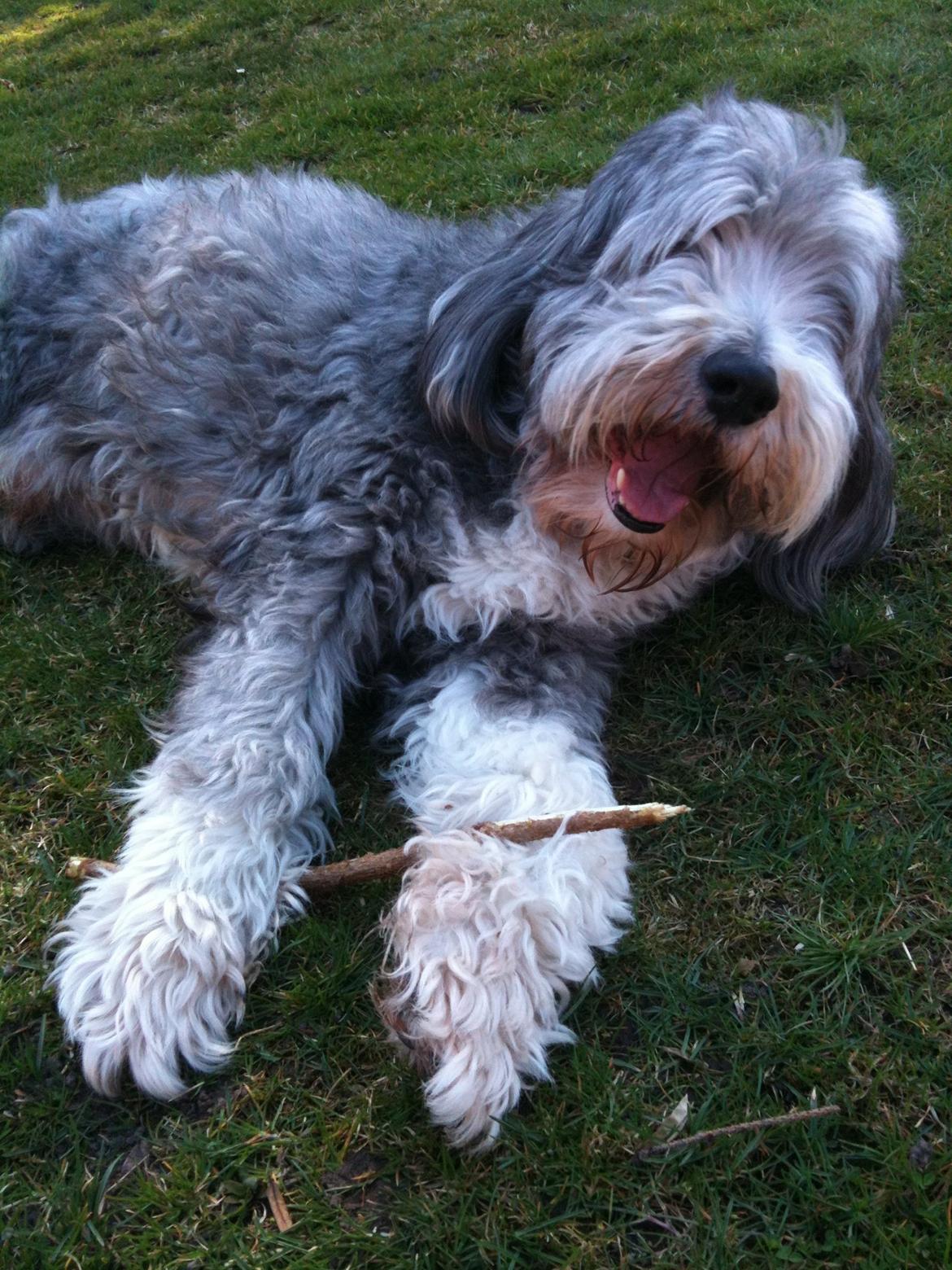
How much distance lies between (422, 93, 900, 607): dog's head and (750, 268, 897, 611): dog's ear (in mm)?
45

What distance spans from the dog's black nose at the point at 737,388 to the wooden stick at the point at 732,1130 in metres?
1.49

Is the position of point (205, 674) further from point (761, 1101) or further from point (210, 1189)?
point (761, 1101)

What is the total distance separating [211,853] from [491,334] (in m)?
1.52

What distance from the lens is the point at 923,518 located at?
11.9ft

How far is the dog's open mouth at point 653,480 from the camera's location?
8.47 ft

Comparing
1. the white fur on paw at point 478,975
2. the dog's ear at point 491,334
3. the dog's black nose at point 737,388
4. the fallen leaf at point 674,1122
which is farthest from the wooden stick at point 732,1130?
the dog's ear at point 491,334

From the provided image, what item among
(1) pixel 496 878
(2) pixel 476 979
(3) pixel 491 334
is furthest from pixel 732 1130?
(3) pixel 491 334

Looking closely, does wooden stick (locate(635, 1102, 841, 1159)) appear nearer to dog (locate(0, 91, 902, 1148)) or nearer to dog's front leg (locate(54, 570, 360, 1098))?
dog (locate(0, 91, 902, 1148))

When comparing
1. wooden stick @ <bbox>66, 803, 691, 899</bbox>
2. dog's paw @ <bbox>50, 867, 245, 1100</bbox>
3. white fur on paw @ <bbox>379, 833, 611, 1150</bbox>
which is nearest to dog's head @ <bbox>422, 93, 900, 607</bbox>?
wooden stick @ <bbox>66, 803, 691, 899</bbox>

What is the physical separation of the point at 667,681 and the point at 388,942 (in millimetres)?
1230

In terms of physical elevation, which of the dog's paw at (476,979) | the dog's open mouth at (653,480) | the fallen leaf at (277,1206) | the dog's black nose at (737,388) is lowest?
the fallen leaf at (277,1206)

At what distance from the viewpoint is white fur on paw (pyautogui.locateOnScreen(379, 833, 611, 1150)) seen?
7.12ft

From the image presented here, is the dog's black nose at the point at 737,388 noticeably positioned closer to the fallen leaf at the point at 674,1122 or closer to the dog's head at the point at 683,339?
the dog's head at the point at 683,339

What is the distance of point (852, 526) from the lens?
3246 millimetres
